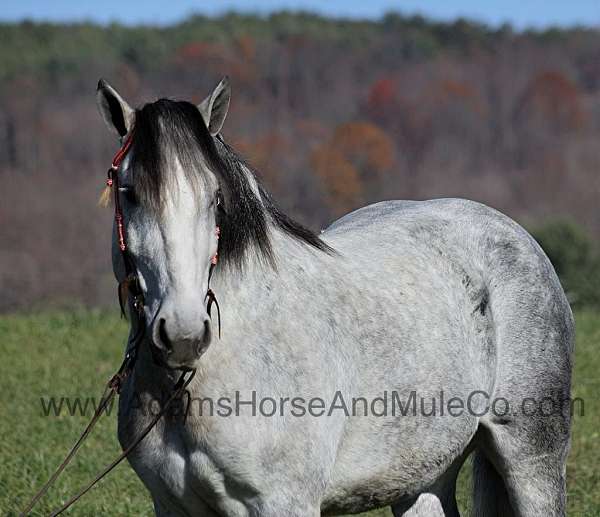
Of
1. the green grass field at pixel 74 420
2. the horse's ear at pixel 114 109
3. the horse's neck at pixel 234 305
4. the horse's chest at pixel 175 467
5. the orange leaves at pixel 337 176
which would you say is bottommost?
the orange leaves at pixel 337 176

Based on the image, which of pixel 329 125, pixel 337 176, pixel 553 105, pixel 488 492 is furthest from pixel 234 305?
pixel 553 105

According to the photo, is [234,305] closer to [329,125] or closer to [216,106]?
[216,106]

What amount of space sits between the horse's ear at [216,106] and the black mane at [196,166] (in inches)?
2.0

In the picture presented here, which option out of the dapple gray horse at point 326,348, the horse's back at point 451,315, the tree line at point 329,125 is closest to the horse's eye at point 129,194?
the dapple gray horse at point 326,348

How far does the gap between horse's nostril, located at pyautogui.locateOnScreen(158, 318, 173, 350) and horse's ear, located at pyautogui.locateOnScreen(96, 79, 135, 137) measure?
Answer: 708 mm

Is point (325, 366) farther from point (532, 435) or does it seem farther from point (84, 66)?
point (84, 66)

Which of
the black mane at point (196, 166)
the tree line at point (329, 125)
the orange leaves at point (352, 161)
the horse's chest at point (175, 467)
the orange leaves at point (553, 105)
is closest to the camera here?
the black mane at point (196, 166)

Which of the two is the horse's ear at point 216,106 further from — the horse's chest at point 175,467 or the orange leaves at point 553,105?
the orange leaves at point 553,105

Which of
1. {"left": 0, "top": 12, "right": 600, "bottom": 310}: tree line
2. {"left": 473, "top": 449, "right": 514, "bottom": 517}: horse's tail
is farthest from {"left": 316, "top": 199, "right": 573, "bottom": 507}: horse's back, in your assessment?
{"left": 0, "top": 12, "right": 600, "bottom": 310}: tree line

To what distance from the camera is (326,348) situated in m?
3.52

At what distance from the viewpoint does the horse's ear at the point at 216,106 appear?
3.35 metres

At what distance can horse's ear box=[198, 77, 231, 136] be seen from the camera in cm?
335

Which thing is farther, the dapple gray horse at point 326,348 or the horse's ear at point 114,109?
the horse's ear at point 114,109

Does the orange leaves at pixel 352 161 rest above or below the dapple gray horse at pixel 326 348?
below
